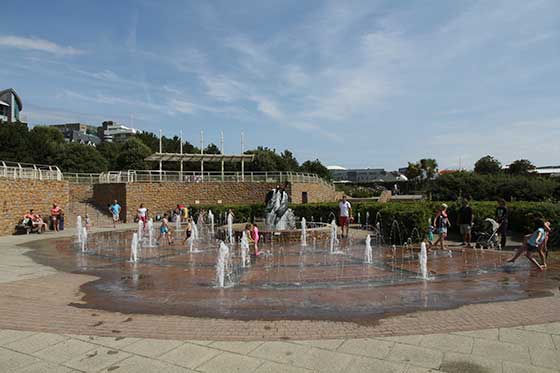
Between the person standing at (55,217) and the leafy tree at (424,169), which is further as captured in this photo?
the leafy tree at (424,169)

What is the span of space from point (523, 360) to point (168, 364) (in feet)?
12.3

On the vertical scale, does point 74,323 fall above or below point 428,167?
below

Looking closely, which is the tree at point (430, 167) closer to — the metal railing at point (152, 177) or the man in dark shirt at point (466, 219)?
the metal railing at point (152, 177)

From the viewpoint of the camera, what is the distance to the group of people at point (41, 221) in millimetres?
22016

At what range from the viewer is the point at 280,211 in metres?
18.8

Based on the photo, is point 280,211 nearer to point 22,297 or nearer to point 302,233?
point 302,233

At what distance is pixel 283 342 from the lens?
519 centimetres

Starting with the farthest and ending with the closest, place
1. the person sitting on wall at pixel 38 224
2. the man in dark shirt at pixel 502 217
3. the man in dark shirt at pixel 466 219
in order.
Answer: the person sitting on wall at pixel 38 224 < the man in dark shirt at pixel 466 219 < the man in dark shirt at pixel 502 217

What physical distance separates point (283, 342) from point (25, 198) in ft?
75.8

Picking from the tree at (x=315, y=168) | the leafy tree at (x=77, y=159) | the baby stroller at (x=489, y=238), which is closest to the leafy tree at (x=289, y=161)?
the tree at (x=315, y=168)

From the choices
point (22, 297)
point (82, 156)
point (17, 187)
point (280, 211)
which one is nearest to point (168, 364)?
point (22, 297)

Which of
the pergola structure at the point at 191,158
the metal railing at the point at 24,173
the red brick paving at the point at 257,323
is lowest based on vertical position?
the red brick paving at the point at 257,323

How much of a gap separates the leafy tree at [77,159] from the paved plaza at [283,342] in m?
55.9

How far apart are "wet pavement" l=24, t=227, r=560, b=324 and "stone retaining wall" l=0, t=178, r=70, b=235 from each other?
9400 millimetres
